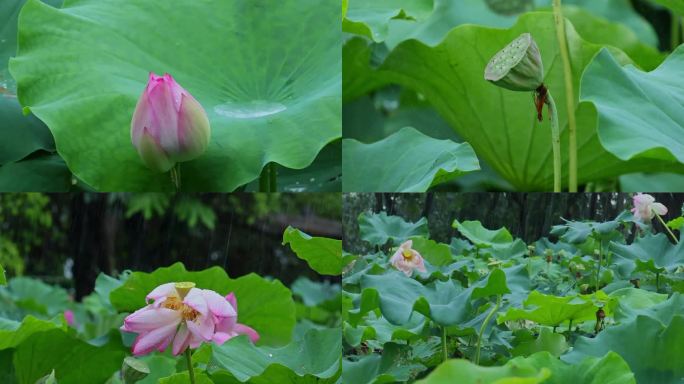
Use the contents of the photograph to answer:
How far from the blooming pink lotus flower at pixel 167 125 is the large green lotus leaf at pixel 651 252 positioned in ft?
1.62

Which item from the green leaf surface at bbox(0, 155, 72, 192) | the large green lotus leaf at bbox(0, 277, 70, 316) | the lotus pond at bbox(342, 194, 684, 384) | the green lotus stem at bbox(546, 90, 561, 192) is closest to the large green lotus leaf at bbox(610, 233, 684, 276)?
A: the lotus pond at bbox(342, 194, 684, 384)

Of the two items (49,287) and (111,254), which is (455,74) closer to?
(111,254)

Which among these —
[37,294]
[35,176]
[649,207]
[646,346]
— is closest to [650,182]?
[649,207]

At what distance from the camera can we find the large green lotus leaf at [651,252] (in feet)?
3.40

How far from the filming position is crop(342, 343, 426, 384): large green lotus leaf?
94 centimetres

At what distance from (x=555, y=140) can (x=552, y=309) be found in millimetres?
195

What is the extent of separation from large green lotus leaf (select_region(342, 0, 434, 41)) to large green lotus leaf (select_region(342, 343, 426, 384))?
369mm

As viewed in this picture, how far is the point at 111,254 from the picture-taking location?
164cm

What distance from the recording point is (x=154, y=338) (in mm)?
943

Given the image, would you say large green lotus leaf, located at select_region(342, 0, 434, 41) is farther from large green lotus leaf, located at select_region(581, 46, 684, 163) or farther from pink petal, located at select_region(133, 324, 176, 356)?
pink petal, located at select_region(133, 324, 176, 356)

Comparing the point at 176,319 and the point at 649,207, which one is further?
the point at 649,207

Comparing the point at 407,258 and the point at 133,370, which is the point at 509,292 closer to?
A: the point at 407,258

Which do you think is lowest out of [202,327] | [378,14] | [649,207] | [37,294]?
[37,294]

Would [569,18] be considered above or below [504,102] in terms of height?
above
